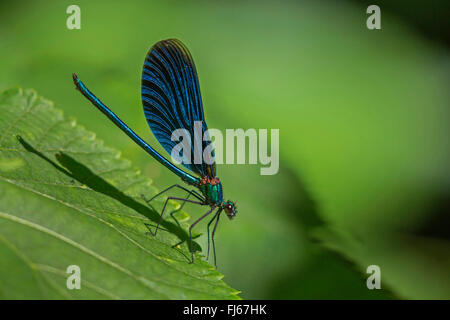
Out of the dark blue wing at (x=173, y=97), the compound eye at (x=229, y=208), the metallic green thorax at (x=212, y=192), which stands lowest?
the compound eye at (x=229, y=208)

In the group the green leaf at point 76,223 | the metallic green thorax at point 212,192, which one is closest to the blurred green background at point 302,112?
the metallic green thorax at point 212,192

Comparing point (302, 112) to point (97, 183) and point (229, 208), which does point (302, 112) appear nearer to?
point (229, 208)

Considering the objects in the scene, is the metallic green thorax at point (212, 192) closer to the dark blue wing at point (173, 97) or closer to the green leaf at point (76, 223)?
the dark blue wing at point (173, 97)

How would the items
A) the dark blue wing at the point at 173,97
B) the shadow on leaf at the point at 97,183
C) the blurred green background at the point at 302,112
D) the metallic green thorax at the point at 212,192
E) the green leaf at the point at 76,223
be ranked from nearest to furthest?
the green leaf at the point at 76,223, the shadow on leaf at the point at 97,183, the dark blue wing at the point at 173,97, the metallic green thorax at the point at 212,192, the blurred green background at the point at 302,112

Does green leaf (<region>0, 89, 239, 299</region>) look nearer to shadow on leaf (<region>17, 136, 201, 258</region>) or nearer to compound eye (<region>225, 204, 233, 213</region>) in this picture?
shadow on leaf (<region>17, 136, 201, 258</region>)

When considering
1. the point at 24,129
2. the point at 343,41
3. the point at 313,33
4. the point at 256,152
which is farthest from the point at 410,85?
the point at 24,129
